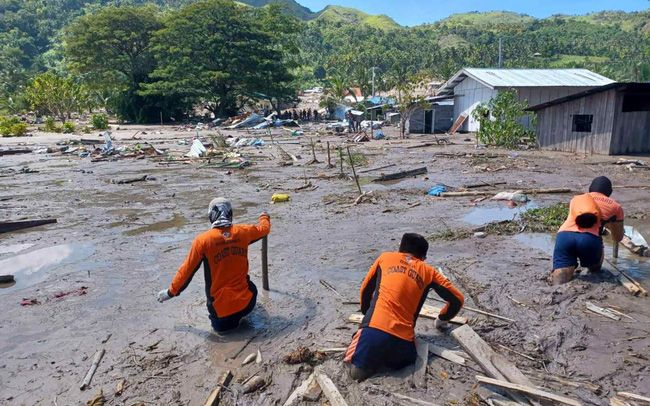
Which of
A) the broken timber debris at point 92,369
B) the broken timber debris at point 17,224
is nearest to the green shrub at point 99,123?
the broken timber debris at point 17,224

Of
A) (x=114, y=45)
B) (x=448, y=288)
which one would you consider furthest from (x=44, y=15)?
(x=448, y=288)

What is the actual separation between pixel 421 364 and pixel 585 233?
3.01m

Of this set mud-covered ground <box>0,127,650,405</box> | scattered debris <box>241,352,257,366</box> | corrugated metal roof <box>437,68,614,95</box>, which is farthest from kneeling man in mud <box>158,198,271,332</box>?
corrugated metal roof <box>437,68,614,95</box>

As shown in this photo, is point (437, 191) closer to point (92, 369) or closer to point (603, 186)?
point (603, 186)

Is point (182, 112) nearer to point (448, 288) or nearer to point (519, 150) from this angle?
point (519, 150)

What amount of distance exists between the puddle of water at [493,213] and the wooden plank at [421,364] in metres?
5.97

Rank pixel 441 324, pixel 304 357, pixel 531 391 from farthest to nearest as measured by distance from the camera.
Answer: pixel 441 324
pixel 304 357
pixel 531 391

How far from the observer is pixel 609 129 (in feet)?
63.8

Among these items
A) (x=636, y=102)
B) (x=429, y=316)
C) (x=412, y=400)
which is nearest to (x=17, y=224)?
(x=429, y=316)

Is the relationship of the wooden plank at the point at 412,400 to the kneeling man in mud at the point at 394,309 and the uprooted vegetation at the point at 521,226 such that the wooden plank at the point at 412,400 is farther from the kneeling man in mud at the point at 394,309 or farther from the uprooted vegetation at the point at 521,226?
the uprooted vegetation at the point at 521,226

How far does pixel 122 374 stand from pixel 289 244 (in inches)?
181

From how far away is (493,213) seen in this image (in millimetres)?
10680

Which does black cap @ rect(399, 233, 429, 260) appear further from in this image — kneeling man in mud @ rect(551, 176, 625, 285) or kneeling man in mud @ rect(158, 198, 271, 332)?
kneeling man in mud @ rect(551, 176, 625, 285)

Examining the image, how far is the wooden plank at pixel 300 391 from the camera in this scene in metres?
3.73
